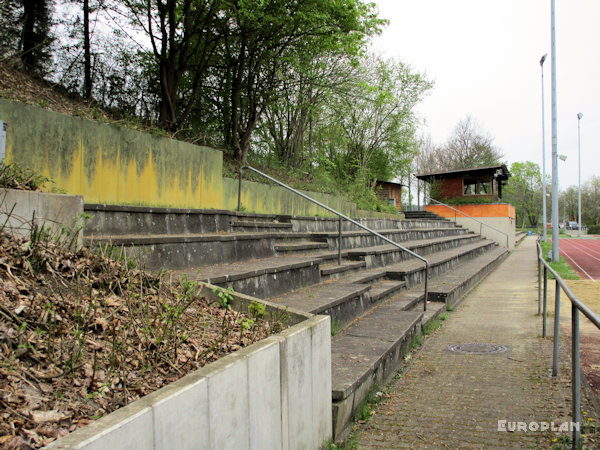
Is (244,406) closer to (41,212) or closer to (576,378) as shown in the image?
(41,212)

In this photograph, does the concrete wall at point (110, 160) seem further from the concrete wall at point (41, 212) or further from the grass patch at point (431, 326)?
the grass patch at point (431, 326)

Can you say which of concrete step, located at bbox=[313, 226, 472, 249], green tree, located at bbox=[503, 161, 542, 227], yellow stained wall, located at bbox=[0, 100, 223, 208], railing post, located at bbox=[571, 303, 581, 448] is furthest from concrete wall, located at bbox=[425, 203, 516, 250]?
green tree, located at bbox=[503, 161, 542, 227]

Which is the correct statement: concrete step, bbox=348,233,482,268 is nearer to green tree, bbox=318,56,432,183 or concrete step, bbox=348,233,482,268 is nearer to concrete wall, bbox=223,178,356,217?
concrete wall, bbox=223,178,356,217

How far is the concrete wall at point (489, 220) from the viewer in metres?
25.6

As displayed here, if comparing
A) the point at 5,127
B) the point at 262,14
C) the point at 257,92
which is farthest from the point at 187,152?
the point at 257,92

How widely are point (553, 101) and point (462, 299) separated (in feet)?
34.1

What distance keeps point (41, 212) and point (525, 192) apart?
7385 centimetres

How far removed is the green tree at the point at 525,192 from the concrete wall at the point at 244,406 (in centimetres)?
6822

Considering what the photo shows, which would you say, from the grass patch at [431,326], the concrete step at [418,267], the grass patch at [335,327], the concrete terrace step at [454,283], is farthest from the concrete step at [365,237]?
the grass patch at [335,327]

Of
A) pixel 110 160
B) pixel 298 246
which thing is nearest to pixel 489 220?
pixel 298 246

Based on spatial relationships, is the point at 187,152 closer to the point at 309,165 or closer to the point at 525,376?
the point at 525,376

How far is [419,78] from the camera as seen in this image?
24344mm

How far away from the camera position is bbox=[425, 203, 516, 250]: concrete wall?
25609mm

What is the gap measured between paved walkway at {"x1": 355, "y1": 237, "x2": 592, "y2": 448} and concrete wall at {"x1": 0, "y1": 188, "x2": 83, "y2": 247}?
2638 millimetres
